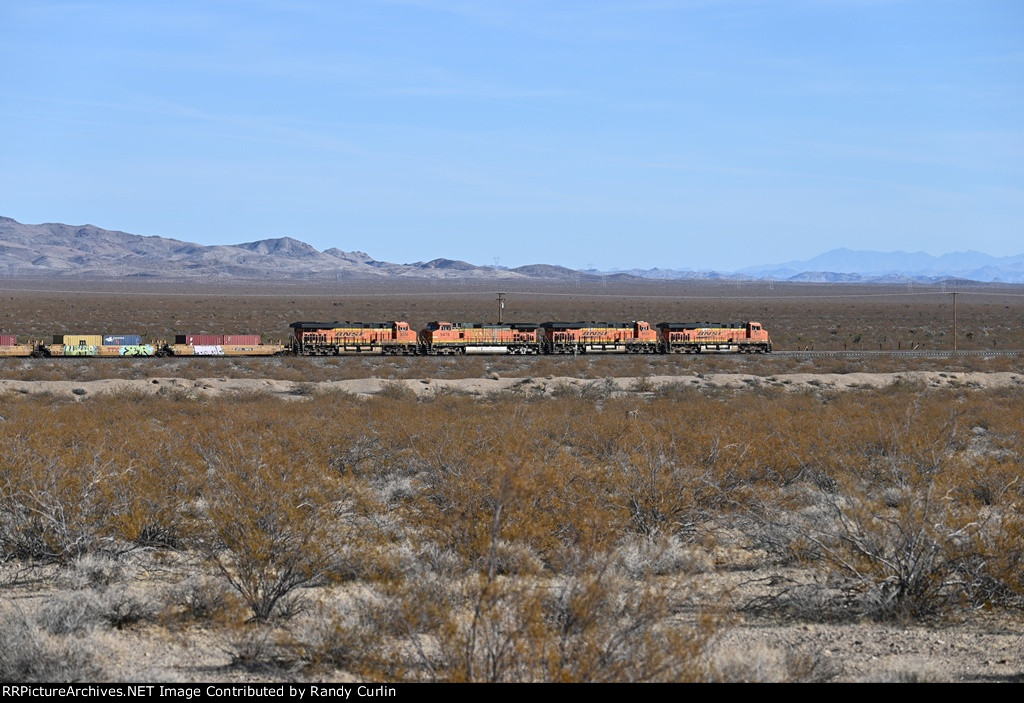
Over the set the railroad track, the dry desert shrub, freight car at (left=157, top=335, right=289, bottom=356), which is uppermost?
freight car at (left=157, top=335, right=289, bottom=356)

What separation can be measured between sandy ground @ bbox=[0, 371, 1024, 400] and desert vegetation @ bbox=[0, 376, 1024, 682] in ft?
64.1

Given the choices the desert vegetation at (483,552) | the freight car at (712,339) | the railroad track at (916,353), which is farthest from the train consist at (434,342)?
the desert vegetation at (483,552)

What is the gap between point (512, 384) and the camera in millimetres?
48469

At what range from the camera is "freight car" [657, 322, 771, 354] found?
7269cm

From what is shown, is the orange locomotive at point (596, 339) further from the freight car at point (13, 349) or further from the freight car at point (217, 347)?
the freight car at point (13, 349)

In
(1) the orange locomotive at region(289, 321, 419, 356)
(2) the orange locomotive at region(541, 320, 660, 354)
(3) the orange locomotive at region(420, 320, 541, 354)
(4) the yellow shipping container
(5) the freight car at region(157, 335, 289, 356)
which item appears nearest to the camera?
(4) the yellow shipping container

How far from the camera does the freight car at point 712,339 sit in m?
72.7

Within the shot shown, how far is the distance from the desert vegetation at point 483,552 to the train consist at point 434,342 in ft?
131

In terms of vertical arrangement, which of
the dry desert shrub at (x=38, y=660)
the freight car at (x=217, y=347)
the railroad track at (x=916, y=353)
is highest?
the freight car at (x=217, y=347)

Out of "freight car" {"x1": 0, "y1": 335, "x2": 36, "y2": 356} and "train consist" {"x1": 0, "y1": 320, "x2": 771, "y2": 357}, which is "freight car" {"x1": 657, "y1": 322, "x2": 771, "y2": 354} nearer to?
"train consist" {"x1": 0, "y1": 320, "x2": 771, "y2": 357}

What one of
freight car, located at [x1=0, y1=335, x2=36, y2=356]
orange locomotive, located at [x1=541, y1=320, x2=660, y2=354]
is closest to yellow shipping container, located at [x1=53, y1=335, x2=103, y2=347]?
freight car, located at [x1=0, y1=335, x2=36, y2=356]

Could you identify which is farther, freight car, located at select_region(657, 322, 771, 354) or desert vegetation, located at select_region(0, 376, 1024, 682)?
freight car, located at select_region(657, 322, 771, 354)
